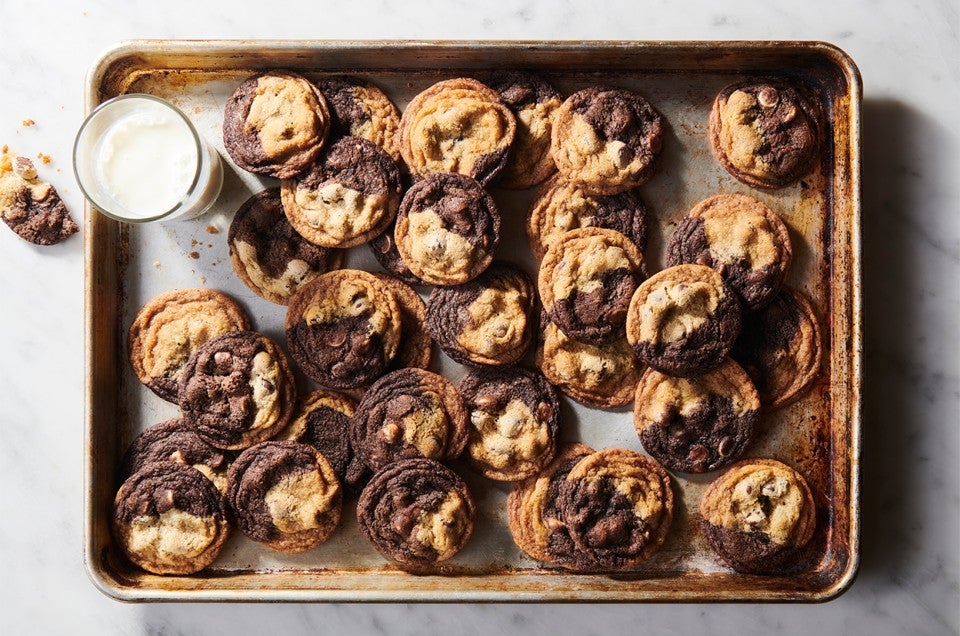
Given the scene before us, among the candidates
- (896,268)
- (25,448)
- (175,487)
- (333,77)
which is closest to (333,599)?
(175,487)

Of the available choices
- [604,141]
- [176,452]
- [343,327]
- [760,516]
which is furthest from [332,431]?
[760,516]

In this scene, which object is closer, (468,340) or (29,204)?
(468,340)

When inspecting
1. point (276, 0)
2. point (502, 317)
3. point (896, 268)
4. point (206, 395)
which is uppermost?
point (276, 0)

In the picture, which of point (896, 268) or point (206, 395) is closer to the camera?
point (206, 395)

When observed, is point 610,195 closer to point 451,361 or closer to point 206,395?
point 451,361

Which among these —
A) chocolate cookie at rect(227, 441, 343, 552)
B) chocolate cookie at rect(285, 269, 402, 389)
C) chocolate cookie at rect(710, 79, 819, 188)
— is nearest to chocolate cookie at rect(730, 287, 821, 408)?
chocolate cookie at rect(710, 79, 819, 188)

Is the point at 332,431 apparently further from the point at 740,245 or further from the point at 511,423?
the point at 740,245

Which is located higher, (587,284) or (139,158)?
(139,158)
